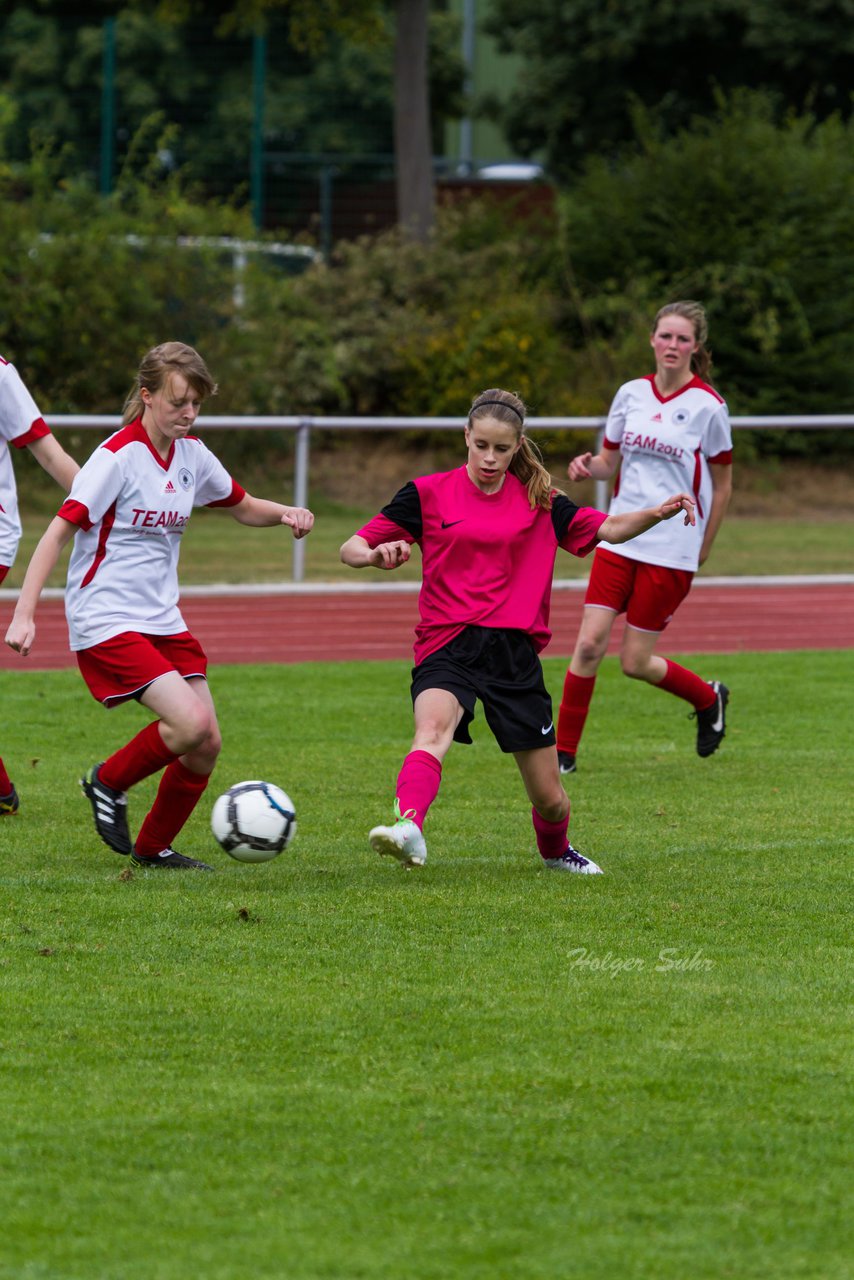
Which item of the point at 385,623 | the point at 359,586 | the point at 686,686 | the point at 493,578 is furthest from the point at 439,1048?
the point at 359,586

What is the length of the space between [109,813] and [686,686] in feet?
9.92

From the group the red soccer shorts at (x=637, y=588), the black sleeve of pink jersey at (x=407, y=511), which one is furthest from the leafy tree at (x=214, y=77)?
the black sleeve of pink jersey at (x=407, y=511)

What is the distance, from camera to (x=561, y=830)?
621 centimetres

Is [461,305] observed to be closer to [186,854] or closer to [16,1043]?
[186,854]

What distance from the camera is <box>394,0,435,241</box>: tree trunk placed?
26500mm

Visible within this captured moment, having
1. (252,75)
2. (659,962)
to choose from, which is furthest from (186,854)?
(252,75)

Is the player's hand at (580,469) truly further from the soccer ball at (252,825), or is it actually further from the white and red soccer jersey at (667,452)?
the soccer ball at (252,825)

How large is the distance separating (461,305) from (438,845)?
19.3 meters

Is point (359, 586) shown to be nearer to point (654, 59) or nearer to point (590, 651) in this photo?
point (590, 651)

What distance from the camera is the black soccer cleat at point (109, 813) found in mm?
6375

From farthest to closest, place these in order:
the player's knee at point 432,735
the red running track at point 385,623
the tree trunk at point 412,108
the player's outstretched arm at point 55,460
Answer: the tree trunk at point 412,108
the red running track at point 385,623
the player's outstretched arm at point 55,460
the player's knee at point 432,735

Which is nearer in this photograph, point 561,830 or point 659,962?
point 659,962

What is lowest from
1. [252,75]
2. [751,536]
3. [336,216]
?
[751,536]

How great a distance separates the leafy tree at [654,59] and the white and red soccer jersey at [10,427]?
2659 centimetres
